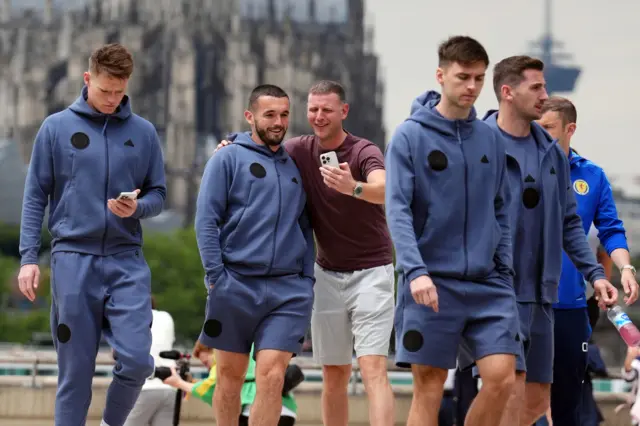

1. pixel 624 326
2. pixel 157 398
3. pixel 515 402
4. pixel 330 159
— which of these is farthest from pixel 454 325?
pixel 157 398

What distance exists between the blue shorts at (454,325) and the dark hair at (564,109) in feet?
5.62

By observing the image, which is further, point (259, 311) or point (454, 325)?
point (259, 311)

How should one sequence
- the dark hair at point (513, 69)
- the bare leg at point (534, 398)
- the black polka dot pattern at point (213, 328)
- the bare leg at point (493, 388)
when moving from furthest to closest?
the black polka dot pattern at point (213, 328), the bare leg at point (534, 398), the dark hair at point (513, 69), the bare leg at point (493, 388)

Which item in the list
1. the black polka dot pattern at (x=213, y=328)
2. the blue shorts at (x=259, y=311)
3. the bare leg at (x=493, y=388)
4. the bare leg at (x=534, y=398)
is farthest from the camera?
the black polka dot pattern at (x=213, y=328)

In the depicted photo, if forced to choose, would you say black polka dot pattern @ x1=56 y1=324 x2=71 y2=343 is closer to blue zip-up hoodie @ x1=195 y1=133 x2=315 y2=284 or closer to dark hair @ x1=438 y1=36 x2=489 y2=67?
blue zip-up hoodie @ x1=195 y1=133 x2=315 y2=284

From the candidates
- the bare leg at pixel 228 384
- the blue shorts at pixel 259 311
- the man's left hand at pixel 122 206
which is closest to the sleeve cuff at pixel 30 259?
the man's left hand at pixel 122 206

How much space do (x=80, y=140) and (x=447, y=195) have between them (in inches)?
68.5

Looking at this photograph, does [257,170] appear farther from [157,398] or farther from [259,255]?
[157,398]

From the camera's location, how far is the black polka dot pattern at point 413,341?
648 cm

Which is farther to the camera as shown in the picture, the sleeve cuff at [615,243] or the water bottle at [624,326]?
the sleeve cuff at [615,243]

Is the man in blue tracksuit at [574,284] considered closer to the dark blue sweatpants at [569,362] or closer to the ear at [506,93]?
the dark blue sweatpants at [569,362]

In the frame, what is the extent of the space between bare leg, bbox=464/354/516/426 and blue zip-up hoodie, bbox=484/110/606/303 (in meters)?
0.65

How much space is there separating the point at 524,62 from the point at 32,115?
109 m

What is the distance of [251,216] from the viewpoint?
7668 mm
